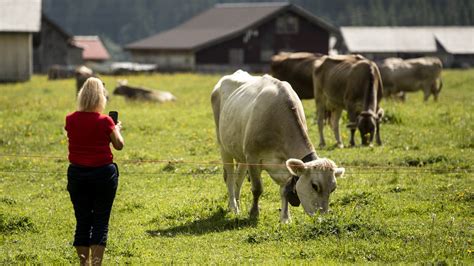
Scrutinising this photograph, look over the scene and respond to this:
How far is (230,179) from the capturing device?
1431cm

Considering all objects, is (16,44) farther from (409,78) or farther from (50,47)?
(409,78)

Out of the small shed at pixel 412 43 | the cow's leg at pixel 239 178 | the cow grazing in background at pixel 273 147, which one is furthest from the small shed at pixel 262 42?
the cow grazing in background at pixel 273 147

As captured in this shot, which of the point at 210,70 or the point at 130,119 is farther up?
the point at 130,119

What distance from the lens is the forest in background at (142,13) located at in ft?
519

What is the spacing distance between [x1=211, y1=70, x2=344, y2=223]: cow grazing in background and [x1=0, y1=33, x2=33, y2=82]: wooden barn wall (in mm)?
43634

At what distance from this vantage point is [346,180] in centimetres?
1644

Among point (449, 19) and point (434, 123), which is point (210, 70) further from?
point (449, 19)

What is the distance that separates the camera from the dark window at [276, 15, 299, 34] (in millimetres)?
74688

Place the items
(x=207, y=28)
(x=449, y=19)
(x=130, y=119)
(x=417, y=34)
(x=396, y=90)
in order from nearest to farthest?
(x=130, y=119) < (x=396, y=90) < (x=207, y=28) < (x=417, y=34) < (x=449, y=19)

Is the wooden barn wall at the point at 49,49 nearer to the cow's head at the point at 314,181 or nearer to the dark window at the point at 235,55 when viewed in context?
the dark window at the point at 235,55

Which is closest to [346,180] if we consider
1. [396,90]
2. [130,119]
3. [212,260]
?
[212,260]

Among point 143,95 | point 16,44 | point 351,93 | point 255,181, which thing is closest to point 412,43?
point 16,44

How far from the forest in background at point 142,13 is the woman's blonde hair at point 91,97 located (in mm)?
145827

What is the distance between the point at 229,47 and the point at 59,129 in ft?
168
